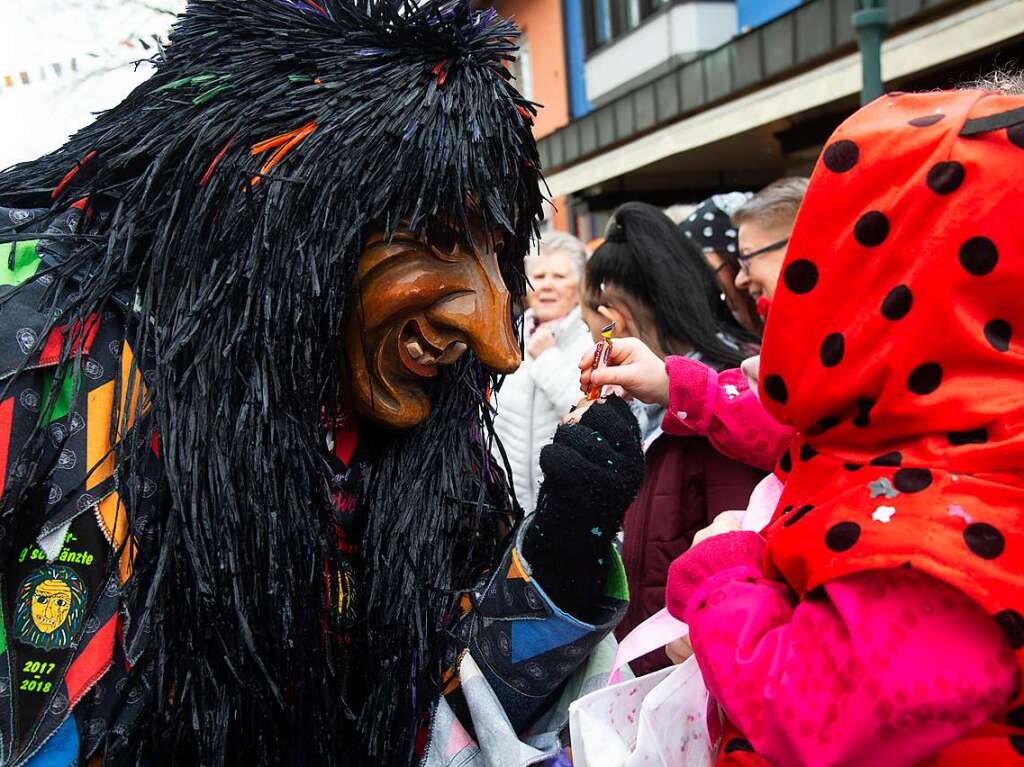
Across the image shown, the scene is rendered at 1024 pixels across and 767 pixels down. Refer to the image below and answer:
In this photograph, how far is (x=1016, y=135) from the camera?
0.95m

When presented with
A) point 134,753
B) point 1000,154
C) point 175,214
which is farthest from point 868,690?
point 175,214

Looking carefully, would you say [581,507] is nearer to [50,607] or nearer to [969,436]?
[969,436]

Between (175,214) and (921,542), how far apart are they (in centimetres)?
85

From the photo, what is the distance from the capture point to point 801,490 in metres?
1.13

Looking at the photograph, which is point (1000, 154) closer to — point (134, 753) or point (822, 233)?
point (822, 233)

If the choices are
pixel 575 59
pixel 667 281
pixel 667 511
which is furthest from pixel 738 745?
pixel 575 59

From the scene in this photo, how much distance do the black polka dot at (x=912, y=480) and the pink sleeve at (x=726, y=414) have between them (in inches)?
26.1

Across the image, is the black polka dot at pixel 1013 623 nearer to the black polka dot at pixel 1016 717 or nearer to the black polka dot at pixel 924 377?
the black polka dot at pixel 1016 717

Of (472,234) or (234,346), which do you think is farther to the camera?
(472,234)

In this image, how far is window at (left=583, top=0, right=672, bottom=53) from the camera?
9.13m

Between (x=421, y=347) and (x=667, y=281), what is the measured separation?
1408 mm

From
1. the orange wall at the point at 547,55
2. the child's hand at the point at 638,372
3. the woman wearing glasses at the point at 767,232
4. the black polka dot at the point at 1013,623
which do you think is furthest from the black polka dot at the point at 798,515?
the orange wall at the point at 547,55

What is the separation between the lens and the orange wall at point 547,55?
36.9 feet

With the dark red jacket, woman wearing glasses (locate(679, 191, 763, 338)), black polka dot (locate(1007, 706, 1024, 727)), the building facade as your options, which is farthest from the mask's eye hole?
the building facade
